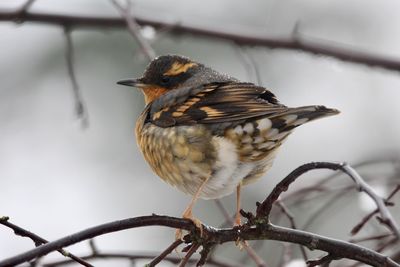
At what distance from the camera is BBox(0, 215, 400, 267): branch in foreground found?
2.85 metres

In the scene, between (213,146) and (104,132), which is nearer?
(213,146)

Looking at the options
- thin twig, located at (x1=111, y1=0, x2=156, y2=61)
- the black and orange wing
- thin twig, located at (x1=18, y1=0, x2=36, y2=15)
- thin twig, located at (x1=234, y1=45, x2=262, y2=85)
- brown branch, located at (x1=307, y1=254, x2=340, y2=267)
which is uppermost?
thin twig, located at (x1=18, y1=0, x2=36, y2=15)

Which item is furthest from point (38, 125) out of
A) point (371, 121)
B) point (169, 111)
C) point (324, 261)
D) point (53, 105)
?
point (324, 261)

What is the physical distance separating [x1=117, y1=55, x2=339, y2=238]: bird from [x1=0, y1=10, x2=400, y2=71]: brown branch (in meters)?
0.86

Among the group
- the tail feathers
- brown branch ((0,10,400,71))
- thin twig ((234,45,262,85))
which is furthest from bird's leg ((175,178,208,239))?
brown branch ((0,10,400,71))

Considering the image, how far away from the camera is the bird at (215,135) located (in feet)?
14.8

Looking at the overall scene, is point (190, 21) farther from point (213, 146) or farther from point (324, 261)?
point (324, 261)

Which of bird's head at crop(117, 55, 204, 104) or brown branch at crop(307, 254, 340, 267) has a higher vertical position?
bird's head at crop(117, 55, 204, 104)

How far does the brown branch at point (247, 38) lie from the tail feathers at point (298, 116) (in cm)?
178

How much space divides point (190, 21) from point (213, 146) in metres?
2.16

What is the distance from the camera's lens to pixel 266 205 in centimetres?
352

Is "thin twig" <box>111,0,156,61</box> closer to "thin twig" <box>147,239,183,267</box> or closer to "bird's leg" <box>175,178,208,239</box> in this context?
"bird's leg" <box>175,178,208,239</box>

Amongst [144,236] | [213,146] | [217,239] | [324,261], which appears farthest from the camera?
[144,236]

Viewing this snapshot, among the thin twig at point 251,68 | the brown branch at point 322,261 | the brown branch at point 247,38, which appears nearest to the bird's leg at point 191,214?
the brown branch at point 322,261
